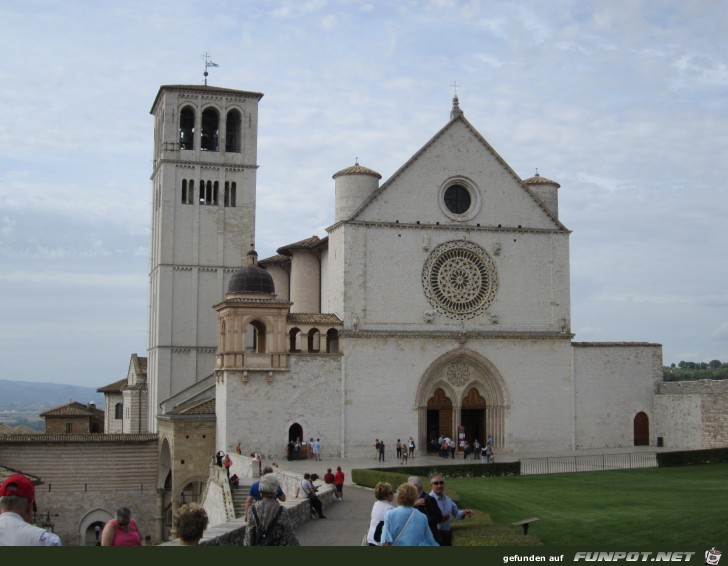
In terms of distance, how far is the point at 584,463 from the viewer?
4562 cm

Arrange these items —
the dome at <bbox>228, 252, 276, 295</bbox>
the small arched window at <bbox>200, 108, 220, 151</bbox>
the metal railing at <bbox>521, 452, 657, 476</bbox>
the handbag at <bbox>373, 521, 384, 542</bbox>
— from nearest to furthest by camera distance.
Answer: the handbag at <bbox>373, 521, 384, 542</bbox>, the metal railing at <bbox>521, 452, 657, 476</bbox>, the dome at <bbox>228, 252, 276, 295</bbox>, the small arched window at <bbox>200, 108, 220, 151</bbox>

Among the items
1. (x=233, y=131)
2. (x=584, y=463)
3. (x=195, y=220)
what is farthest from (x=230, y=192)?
(x=584, y=463)

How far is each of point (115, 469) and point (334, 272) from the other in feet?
55.0

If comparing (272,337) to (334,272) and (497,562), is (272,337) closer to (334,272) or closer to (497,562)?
(334,272)

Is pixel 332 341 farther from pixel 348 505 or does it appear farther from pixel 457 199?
pixel 348 505

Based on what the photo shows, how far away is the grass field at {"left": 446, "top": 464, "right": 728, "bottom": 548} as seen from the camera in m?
22.2

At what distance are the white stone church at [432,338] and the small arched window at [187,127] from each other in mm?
12345

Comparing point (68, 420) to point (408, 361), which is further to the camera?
point (68, 420)

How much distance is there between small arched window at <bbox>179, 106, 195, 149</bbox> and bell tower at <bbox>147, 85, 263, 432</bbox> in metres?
0.06

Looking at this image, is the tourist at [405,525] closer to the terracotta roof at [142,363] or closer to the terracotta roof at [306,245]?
the terracotta roof at [306,245]

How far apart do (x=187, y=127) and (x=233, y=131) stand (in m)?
2.98

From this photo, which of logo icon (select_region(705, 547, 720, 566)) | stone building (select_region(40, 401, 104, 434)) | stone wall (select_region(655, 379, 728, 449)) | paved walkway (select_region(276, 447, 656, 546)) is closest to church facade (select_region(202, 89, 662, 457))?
stone wall (select_region(655, 379, 728, 449))

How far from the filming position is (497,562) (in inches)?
460

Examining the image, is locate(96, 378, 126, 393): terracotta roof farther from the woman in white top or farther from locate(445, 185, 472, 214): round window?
the woman in white top
